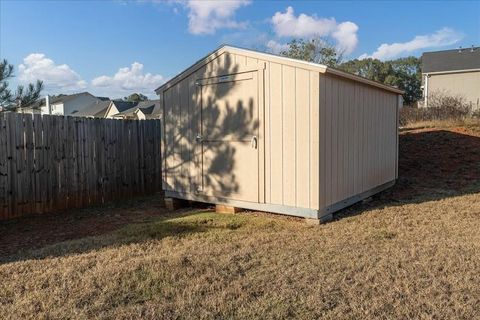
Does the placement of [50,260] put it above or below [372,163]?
below

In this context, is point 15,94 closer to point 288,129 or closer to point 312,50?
point 288,129

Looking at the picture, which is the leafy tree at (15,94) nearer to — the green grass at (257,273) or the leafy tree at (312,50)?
the green grass at (257,273)

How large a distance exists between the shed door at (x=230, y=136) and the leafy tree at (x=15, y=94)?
4219mm

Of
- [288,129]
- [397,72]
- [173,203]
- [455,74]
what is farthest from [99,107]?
[288,129]

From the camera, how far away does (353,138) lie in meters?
6.31

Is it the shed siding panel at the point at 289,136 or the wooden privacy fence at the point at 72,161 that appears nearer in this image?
the shed siding panel at the point at 289,136

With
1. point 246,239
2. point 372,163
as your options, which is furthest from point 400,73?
point 246,239

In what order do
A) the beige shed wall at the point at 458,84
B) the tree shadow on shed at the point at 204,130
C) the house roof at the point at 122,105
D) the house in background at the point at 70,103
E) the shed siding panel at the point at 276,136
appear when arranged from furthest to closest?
the house in background at the point at 70,103 → the house roof at the point at 122,105 → the beige shed wall at the point at 458,84 → the tree shadow on shed at the point at 204,130 → the shed siding panel at the point at 276,136

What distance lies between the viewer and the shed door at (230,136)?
19.2 ft

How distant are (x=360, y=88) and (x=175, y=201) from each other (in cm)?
370

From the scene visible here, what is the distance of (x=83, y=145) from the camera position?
702 cm

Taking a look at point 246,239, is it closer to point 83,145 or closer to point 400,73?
point 83,145

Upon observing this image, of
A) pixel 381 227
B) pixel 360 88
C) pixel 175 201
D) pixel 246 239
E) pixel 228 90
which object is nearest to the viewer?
pixel 246 239

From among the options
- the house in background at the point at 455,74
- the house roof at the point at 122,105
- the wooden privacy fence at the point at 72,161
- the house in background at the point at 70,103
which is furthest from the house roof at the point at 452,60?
the house in background at the point at 70,103
